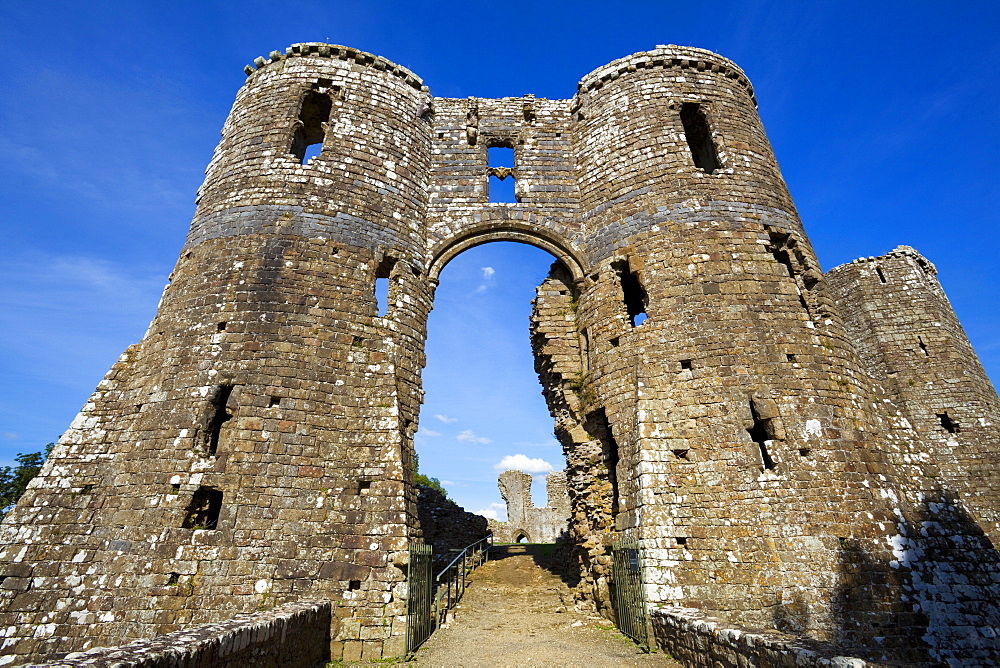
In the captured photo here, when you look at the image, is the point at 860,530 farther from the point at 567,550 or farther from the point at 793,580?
the point at 567,550

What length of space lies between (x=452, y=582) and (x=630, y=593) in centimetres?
450

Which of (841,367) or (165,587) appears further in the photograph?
(841,367)

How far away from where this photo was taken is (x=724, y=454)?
799 cm

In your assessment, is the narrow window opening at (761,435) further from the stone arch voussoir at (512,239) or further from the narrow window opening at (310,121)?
the narrow window opening at (310,121)

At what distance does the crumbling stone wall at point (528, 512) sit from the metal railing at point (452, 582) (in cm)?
1176

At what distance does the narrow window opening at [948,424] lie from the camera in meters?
13.8

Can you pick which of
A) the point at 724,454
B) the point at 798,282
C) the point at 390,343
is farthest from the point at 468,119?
the point at 724,454

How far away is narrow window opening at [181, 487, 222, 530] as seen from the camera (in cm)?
731

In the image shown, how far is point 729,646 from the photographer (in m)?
5.04

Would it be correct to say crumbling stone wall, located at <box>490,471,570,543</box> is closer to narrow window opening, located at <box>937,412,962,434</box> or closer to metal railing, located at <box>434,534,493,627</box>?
metal railing, located at <box>434,534,493,627</box>

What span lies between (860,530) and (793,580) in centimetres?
125

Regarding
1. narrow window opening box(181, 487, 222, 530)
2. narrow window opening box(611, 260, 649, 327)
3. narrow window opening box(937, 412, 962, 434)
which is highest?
narrow window opening box(611, 260, 649, 327)

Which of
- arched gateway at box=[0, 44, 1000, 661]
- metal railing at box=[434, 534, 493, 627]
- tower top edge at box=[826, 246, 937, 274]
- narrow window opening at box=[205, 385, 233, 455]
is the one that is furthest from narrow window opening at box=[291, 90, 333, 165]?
tower top edge at box=[826, 246, 937, 274]

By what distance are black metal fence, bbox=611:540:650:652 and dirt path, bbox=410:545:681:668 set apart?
172 mm
